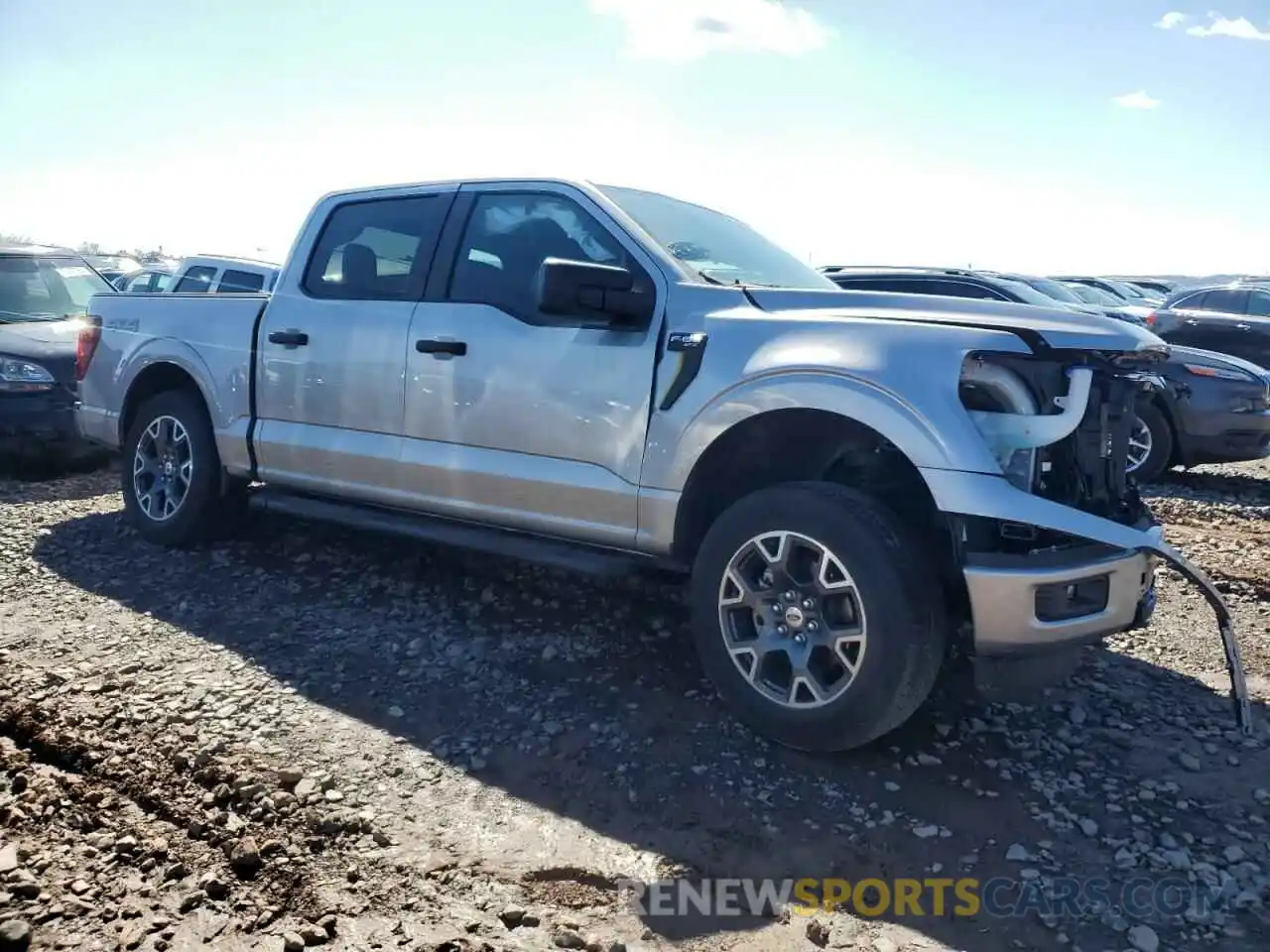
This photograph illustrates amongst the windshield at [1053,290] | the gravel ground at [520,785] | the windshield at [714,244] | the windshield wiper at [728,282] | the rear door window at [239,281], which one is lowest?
the gravel ground at [520,785]

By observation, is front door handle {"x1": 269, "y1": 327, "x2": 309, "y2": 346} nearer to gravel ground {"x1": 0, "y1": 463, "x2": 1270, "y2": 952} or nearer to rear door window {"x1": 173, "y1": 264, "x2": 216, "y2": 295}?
gravel ground {"x1": 0, "y1": 463, "x2": 1270, "y2": 952}

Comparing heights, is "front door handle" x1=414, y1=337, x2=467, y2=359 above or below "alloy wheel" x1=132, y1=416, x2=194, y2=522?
above

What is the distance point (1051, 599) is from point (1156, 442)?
583 centimetres

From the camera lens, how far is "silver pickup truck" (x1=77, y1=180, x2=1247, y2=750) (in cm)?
312

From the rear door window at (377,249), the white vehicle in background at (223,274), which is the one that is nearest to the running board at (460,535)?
the rear door window at (377,249)

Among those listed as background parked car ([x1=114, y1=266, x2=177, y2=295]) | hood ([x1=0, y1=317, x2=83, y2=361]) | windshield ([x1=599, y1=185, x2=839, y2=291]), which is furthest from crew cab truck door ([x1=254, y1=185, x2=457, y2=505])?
background parked car ([x1=114, y1=266, x2=177, y2=295])

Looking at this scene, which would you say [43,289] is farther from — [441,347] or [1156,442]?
[1156,442]

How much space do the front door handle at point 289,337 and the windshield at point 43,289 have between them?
4664mm

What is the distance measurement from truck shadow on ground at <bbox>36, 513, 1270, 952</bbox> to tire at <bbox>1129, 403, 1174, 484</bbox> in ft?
14.2

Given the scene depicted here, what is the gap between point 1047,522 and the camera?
2998 mm

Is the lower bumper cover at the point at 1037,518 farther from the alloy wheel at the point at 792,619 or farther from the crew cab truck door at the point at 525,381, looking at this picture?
the crew cab truck door at the point at 525,381

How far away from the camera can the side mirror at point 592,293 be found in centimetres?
355

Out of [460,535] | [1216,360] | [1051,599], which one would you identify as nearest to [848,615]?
[1051,599]

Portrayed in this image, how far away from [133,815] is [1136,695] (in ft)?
11.6
